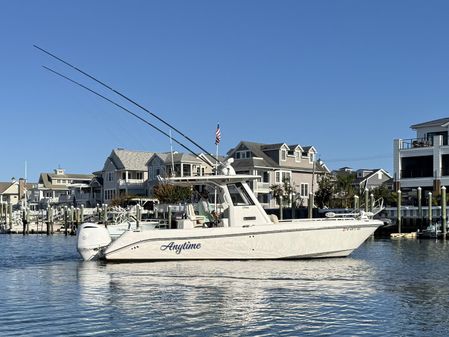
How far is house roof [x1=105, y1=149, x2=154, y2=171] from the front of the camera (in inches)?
3629

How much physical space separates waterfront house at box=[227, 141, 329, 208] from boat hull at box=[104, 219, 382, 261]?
43970 millimetres

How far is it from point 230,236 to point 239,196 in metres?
2.07

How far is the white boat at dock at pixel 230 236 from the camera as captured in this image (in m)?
27.4

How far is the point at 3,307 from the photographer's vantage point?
16.9m

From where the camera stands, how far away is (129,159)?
93250 mm

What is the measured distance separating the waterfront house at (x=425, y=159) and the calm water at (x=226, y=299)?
35.8 meters

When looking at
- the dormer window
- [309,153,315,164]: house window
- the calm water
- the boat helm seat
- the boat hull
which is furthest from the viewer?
[309,153,315,164]: house window

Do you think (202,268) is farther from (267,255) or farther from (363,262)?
(363,262)

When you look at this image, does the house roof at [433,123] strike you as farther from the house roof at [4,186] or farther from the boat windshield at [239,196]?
the house roof at [4,186]

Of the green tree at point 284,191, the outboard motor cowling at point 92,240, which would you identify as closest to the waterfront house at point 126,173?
the green tree at point 284,191

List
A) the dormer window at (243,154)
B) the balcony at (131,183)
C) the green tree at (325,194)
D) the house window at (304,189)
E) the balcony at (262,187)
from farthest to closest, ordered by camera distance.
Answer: the balcony at (131,183) → the house window at (304,189) → the dormer window at (243,154) → the balcony at (262,187) → the green tree at (325,194)

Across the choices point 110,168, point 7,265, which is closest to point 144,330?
point 7,265

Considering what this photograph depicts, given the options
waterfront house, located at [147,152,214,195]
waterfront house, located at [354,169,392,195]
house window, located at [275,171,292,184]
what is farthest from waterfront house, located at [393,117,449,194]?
waterfront house, located at [147,152,214,195]

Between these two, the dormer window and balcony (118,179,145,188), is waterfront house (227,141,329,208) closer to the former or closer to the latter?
the dormer window
